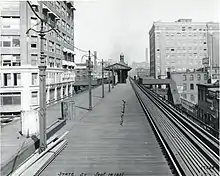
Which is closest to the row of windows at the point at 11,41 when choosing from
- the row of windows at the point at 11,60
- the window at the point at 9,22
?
the row of windows at the point at 11,60

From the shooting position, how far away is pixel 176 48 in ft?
193

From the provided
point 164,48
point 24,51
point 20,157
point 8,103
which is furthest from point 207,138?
point 164,48

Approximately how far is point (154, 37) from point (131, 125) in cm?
5734

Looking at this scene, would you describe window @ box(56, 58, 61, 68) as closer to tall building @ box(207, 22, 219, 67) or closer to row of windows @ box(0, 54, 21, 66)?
row of windows @ box(0, 54, 21, 66)

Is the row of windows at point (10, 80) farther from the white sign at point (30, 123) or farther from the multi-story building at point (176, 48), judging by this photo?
the multi-story building at point (176, 48)

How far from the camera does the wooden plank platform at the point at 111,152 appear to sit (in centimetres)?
411

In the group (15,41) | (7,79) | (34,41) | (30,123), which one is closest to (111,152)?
(30,123)

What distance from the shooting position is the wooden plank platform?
13.5 ft

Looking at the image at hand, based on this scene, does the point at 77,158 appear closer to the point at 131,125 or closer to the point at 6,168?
the point at 6,168

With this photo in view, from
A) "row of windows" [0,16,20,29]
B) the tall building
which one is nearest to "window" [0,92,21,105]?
"row of windows" [0,16,20,29]

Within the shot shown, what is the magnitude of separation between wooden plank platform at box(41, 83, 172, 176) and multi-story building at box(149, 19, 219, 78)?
47.6 meters

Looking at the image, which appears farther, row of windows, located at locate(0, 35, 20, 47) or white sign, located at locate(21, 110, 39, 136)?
row of windows, located at locate(0, 35, 20, 47)

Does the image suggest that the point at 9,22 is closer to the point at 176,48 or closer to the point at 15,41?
the point at 15,41

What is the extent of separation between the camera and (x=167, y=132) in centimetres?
619
